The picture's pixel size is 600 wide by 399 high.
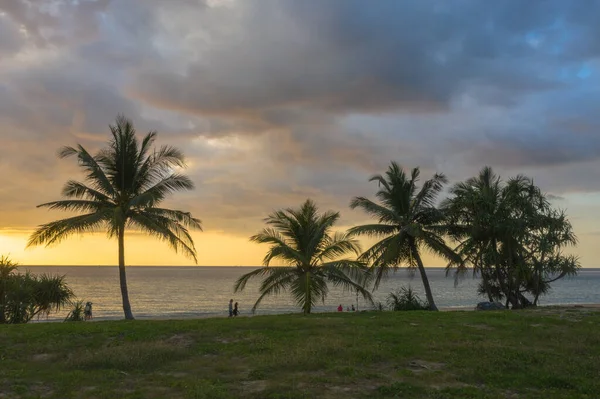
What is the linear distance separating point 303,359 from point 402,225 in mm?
19258

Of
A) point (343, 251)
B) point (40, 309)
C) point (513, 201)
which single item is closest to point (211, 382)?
point (343, 251)

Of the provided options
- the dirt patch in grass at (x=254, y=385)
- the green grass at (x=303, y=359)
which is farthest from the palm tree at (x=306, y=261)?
the dirt patch in grass at (x=254, y=385)

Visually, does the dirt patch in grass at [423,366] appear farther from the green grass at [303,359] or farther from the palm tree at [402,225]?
the palm tree at [402,225]

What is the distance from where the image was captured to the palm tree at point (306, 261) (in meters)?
24.3

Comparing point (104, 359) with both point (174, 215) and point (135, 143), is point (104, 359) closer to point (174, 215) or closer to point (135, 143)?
point (174, 215)

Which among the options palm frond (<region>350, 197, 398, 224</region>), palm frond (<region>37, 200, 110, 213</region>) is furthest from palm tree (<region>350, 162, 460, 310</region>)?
palm frond (<region>37, 200, 110, 213</region>)

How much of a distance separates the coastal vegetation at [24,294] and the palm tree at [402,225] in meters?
16.8

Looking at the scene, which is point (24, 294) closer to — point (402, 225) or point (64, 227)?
point (64, 227)

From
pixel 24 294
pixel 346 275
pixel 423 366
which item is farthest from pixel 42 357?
pixel 346 275

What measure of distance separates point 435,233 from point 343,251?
7.58m

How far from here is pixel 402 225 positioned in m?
30.0

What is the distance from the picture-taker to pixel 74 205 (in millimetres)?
24031

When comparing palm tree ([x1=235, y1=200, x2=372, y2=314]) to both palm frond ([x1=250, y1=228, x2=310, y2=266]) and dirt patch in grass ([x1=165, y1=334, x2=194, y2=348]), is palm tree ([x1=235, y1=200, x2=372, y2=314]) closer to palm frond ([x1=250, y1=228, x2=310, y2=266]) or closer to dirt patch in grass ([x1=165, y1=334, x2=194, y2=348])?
palm frond ([x1=250, y1=228, x2=310, y2=266])

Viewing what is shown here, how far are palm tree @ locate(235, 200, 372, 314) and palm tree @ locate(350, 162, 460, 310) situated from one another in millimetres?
4088
